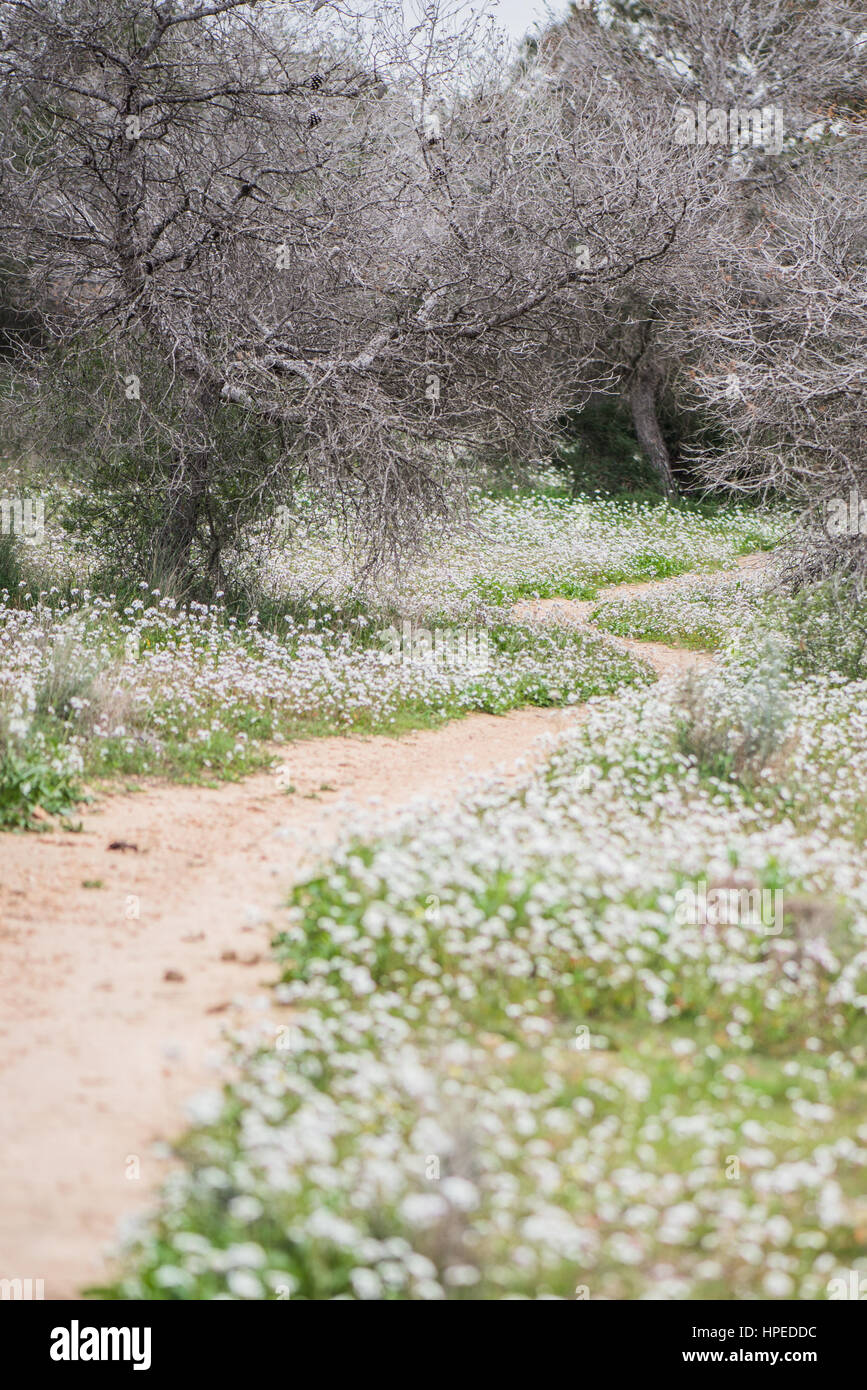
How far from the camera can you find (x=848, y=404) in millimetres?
12625

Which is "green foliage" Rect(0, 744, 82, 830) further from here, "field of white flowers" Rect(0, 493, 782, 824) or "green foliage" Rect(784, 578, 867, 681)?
"green foliage" Rect(784, 578, 867, 681)

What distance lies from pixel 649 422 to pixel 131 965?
2622cm

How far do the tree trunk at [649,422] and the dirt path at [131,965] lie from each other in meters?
21.1

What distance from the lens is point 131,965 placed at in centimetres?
528

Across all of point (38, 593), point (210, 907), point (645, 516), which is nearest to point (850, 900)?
point (210, 907)

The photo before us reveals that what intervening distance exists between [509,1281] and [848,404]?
11466mm

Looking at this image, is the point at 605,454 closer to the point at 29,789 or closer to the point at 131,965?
the point at 29,789

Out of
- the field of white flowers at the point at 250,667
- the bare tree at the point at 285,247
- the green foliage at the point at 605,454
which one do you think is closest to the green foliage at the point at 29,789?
the field of white flowers at the point at 250,667

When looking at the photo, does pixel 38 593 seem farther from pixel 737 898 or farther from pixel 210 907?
pixel 737 898

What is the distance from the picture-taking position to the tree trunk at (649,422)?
2862cm

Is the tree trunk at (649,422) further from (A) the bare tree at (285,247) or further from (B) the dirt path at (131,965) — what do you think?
(B) the dirt path at (131,965)

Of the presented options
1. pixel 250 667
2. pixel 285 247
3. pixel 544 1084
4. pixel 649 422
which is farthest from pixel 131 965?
pixel 649 422

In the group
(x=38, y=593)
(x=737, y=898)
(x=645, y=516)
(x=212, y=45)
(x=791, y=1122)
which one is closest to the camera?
(x=791, y=1122)

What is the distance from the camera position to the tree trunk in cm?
2862
